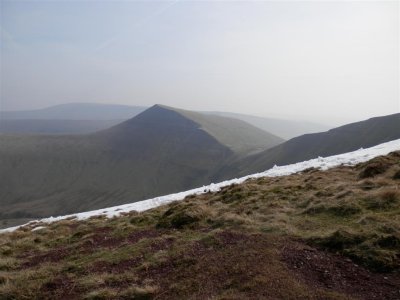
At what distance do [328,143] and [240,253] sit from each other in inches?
5162

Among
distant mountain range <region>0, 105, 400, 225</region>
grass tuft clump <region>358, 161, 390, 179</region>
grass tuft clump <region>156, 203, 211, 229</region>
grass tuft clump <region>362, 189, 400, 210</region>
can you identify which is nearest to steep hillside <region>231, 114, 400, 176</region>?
distant mountain range <region>0, 105, 400, 225</region>

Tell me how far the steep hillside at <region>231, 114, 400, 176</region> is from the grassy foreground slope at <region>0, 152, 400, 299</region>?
100102 mm

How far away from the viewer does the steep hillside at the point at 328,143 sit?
373 feet

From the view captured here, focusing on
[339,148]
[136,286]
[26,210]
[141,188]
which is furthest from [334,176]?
[141,188]

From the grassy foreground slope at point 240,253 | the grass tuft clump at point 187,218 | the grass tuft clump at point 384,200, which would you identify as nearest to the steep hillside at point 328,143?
the grass tuft clump at point 384,200

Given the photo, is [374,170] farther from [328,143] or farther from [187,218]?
[328,143]

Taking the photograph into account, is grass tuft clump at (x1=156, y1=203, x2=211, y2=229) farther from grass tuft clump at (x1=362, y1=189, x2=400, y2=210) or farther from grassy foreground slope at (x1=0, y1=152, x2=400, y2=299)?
grass tuft clump at (x1=362, y1=189, x2=400, y2=210)

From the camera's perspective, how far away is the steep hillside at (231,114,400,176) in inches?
4481

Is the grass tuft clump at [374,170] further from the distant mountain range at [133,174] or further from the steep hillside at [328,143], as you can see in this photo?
the distant mountain range at [133,174]

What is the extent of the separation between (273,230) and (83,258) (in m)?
8.13

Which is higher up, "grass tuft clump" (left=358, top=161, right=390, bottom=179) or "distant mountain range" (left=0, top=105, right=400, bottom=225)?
"grass tuft clump" (left=358, top=161, right=390, bottom=179)

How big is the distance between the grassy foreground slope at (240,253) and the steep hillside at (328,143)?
10010 centimetres

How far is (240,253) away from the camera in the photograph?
12086 millimetres

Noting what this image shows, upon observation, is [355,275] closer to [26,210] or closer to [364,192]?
[364,192]
